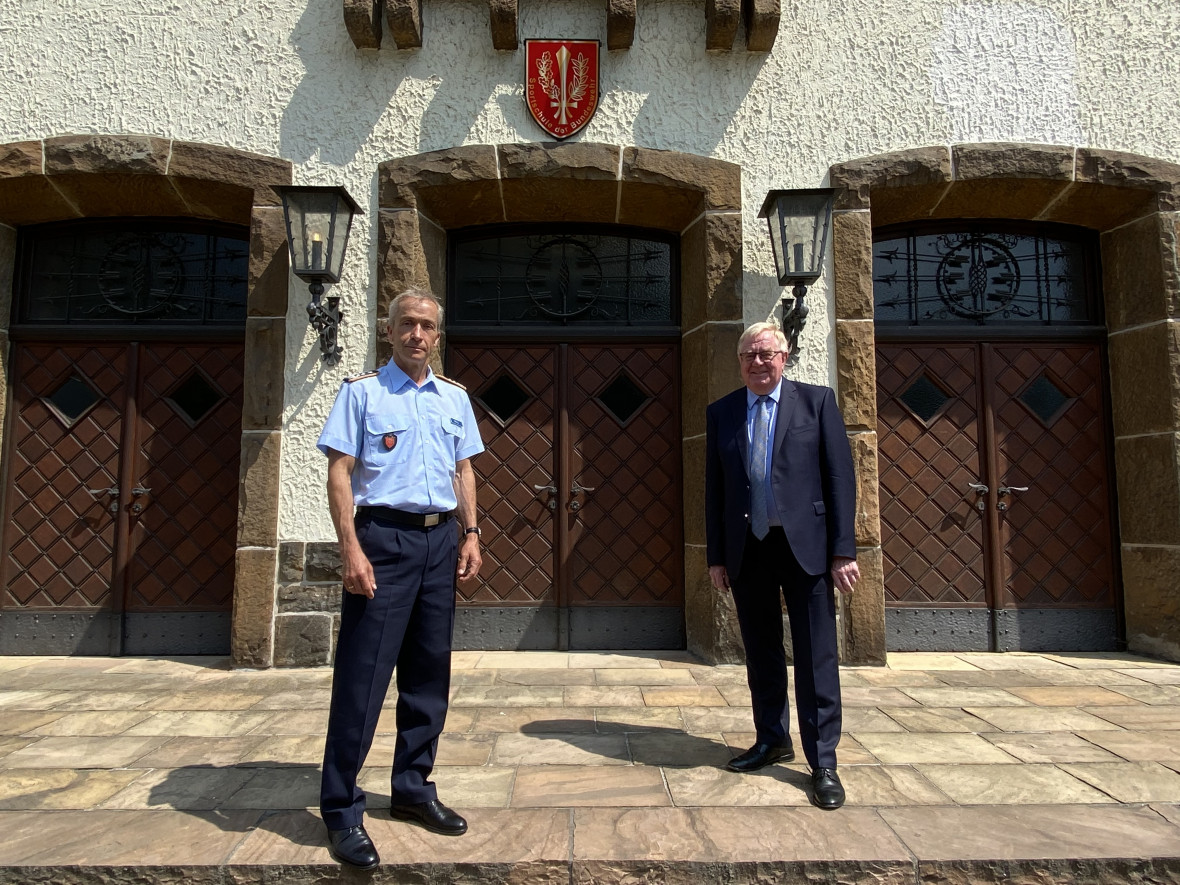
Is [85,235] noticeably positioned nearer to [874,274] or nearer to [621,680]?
[621,680]

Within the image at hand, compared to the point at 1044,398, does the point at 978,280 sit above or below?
above

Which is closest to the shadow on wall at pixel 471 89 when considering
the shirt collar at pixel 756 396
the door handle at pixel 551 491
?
the door handle at pixel 551 491

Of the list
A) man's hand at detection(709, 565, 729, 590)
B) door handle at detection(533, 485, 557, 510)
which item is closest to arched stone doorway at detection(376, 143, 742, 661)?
door handle at detection(533, 485, 557, 510)

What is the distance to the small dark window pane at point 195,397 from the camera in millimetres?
4723

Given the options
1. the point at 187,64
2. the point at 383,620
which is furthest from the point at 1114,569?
the point at 187,64

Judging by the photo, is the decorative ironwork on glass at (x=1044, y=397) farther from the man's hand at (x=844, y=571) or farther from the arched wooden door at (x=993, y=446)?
the man's hand at (x=844, y=571)

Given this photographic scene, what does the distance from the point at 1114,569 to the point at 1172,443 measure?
87cm

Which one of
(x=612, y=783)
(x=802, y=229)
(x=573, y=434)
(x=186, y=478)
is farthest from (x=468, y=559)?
(x=186, y=478)

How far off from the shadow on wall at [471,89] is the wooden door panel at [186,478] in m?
1.53

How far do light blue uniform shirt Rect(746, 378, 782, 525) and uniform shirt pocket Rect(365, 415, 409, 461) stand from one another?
4.14 feet

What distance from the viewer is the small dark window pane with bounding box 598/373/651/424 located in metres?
4.80

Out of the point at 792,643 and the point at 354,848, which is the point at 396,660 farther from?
the point at 792,643

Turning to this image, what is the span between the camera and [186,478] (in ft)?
15.3

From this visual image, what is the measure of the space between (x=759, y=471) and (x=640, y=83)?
9.75 ft
